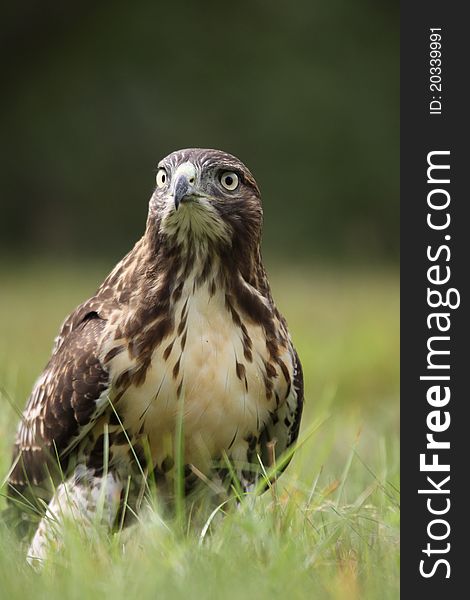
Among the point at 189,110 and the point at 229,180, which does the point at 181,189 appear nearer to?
the point at 229,180

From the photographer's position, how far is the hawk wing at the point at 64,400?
13.5 feet

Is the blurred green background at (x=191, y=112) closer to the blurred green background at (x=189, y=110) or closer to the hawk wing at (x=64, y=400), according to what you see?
the blurred green background at (x=189, y=110)

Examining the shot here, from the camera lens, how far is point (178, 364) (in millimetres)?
4082

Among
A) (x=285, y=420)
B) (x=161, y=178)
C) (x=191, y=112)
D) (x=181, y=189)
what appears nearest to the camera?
(x=181, y=189)

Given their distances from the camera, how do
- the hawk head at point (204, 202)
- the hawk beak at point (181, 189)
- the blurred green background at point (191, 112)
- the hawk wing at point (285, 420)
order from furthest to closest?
the blurred green background at point (191, 112), the hawk wing at point (285, 420), the hawk head at point (204, 202), the hawk beak at point (181, 189)

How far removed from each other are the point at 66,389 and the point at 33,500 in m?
0.56

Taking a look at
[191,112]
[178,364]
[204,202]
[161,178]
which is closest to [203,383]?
[178,364]

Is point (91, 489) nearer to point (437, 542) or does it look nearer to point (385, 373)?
point (437, 542)

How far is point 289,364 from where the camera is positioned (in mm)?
4305

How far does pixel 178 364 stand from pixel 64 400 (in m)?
0.42

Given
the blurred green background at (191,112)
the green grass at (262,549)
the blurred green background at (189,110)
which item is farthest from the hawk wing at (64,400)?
the blurred green background at (189,110)

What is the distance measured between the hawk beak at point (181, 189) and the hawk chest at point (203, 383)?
0.36 m

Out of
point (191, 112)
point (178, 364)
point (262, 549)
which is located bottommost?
point (262, 549)

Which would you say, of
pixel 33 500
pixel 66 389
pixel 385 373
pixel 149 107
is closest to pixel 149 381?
pixel 66 389
